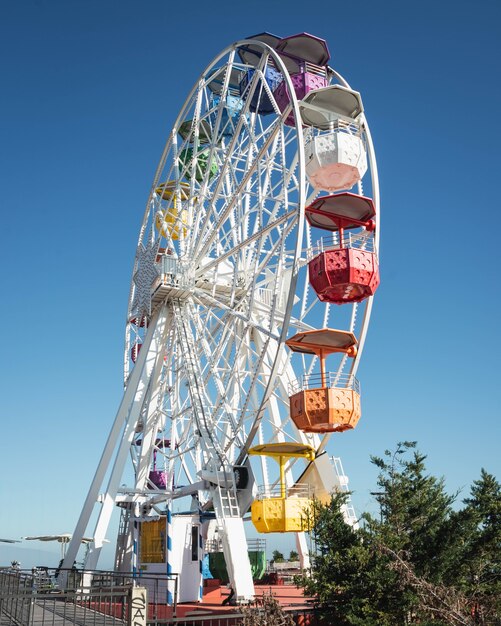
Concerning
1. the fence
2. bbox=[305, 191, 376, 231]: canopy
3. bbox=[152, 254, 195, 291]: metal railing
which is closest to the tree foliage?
the fence

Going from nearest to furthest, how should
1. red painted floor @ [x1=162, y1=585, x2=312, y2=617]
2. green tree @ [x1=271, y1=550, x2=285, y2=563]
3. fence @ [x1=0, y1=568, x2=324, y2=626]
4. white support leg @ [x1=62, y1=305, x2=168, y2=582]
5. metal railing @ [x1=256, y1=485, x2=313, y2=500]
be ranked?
fence @ [x1=0, y1=568, x2=324, y2=626] < red painted floor @ [x1=162, y1=585, x2=312, y2=617] < metal railing @ [x1=256, y1=485, x2=313, y2=500] < white support leg @ [x1=62, y1=305, x2=168, y2=582] < green tree @ [x1=271, y1=550, x2=285, y2=563]

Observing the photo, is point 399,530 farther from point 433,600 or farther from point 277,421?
point 277,421

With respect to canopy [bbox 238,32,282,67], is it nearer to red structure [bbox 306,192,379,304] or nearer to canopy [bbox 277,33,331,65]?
canopy [bbox 277,33,331,65]

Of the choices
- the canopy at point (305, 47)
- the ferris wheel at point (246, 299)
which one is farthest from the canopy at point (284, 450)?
the canopy at point (305, 47)

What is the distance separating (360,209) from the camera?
59.0 ft

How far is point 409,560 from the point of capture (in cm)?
1312

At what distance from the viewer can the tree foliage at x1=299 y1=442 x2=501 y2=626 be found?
11.5 metres

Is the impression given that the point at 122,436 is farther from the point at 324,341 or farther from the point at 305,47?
the point at 305,47

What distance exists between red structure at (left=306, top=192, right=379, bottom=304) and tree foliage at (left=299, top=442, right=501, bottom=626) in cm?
402

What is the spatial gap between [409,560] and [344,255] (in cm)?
685

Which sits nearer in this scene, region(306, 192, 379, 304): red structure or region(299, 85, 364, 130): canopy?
region(306, 192, 379, 304): red structure

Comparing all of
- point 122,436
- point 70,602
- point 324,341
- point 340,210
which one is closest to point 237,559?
point 70,602

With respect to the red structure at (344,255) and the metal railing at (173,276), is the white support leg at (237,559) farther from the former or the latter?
the metal railing at (173,276)

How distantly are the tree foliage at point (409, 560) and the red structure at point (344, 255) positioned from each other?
4.02 metres
